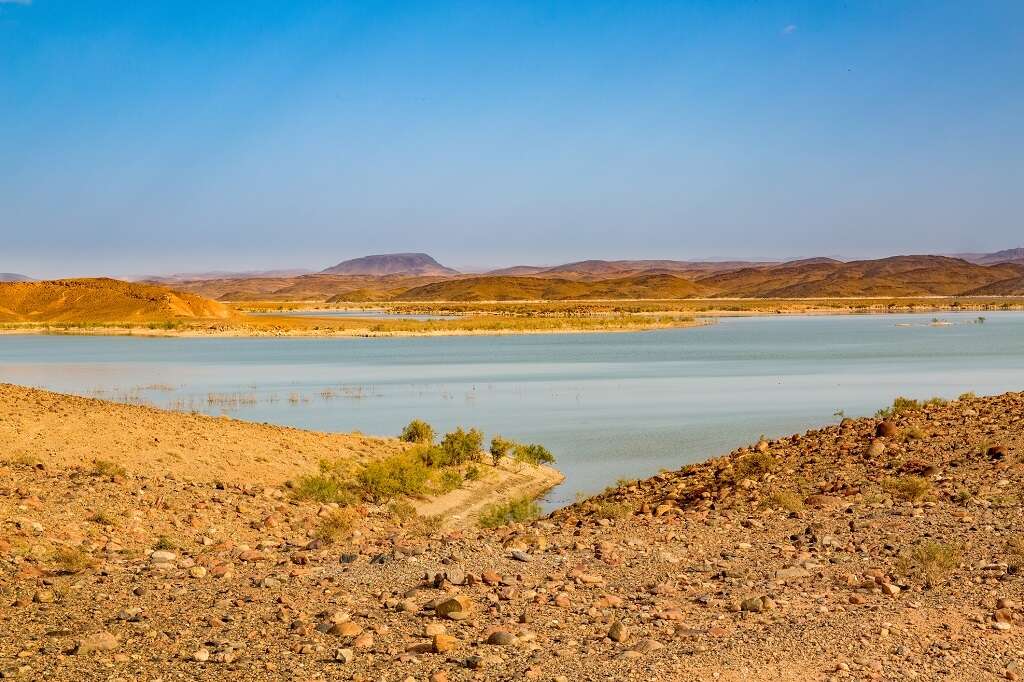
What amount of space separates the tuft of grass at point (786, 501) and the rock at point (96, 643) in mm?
6972

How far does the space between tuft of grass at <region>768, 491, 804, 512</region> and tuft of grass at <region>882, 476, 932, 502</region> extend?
1090 mm

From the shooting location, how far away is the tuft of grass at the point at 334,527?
1048 cm

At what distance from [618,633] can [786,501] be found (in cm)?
527

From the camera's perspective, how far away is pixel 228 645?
6.76m

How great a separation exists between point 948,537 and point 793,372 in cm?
2862

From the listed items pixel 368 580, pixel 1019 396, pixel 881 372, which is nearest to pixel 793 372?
pixel 881 372

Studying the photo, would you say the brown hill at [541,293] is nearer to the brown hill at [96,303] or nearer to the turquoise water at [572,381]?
the brown hill at [96,303]

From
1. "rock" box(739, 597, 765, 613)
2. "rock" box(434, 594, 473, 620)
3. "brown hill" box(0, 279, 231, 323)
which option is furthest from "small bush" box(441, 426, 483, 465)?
"brown hill" box(0, 279, 231, 323)

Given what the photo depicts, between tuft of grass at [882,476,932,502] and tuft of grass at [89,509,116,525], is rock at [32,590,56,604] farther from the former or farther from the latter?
tuft of grass at [882,476,932,502]

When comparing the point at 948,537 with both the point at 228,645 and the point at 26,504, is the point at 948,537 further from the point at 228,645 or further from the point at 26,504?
the point at 26,504

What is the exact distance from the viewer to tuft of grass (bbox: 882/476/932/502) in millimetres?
11789

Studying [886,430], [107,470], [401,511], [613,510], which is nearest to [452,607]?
[613,510]

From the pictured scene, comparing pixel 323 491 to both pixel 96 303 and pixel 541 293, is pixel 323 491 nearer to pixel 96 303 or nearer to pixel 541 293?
pixel 96 303

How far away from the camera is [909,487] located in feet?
39.3
